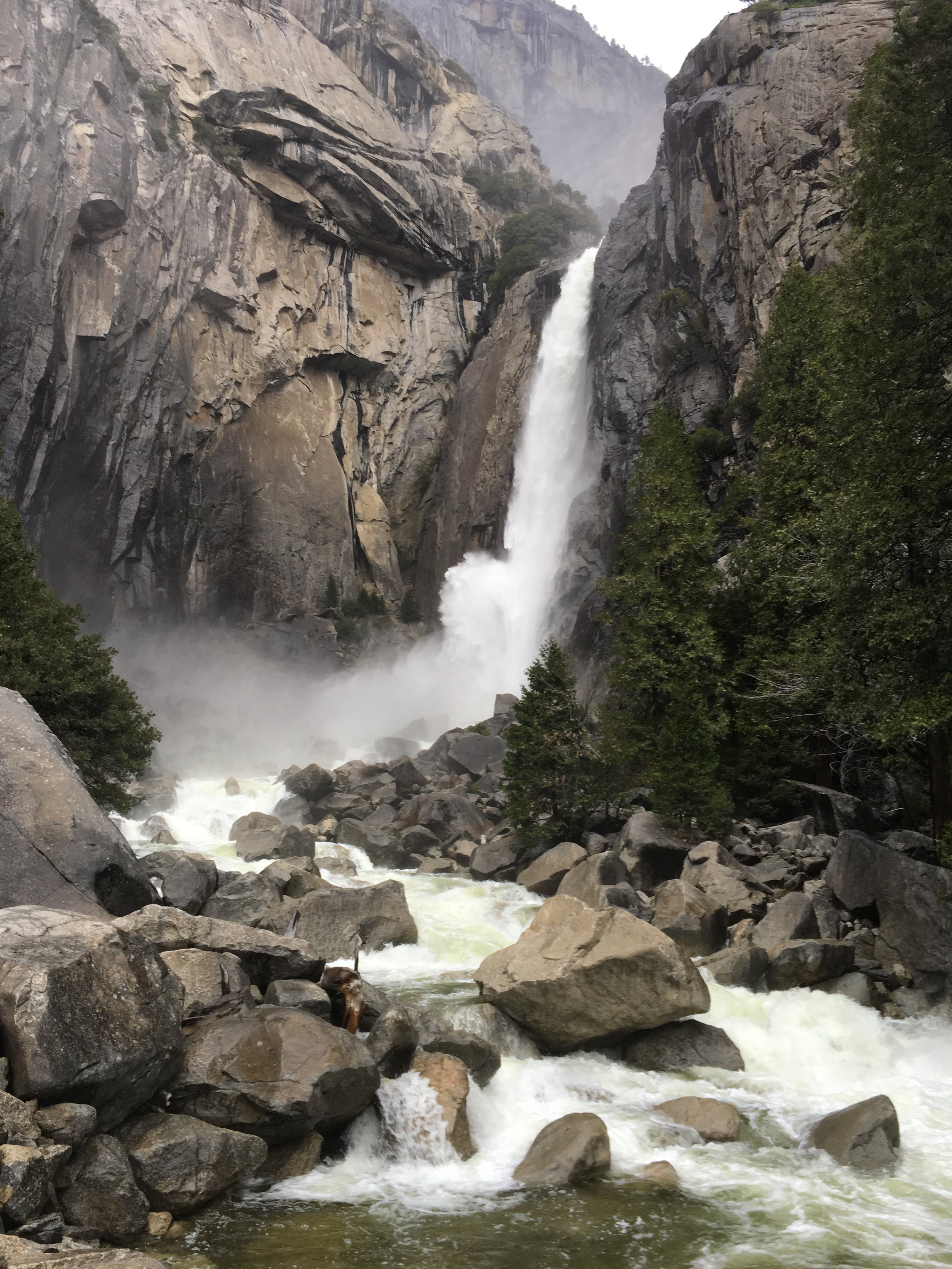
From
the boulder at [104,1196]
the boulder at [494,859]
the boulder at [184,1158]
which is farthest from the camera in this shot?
the boulder at [494,859]

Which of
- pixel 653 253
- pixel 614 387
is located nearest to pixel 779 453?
pixel 614 387

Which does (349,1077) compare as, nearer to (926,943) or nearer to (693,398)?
(926,943)

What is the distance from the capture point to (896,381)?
492 inches

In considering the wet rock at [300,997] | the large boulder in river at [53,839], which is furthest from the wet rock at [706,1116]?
the large boulder in river at [53,839]

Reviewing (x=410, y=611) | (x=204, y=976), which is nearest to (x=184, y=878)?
(x=204, y=976)

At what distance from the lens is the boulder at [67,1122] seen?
756 centimetres

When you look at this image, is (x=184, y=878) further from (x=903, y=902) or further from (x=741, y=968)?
(x=903, y=902)

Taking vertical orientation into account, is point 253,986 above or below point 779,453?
below

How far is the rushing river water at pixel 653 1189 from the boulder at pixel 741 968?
27cm

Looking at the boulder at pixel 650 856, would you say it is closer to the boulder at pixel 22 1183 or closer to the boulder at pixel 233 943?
the boulder at pixel 233 943

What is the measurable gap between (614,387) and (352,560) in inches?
754

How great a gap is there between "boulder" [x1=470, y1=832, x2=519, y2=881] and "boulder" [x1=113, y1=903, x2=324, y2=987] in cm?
1039

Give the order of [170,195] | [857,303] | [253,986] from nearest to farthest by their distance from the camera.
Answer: [253,986] < [857,303] < [170,195]

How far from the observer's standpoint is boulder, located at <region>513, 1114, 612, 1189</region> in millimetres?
9078
